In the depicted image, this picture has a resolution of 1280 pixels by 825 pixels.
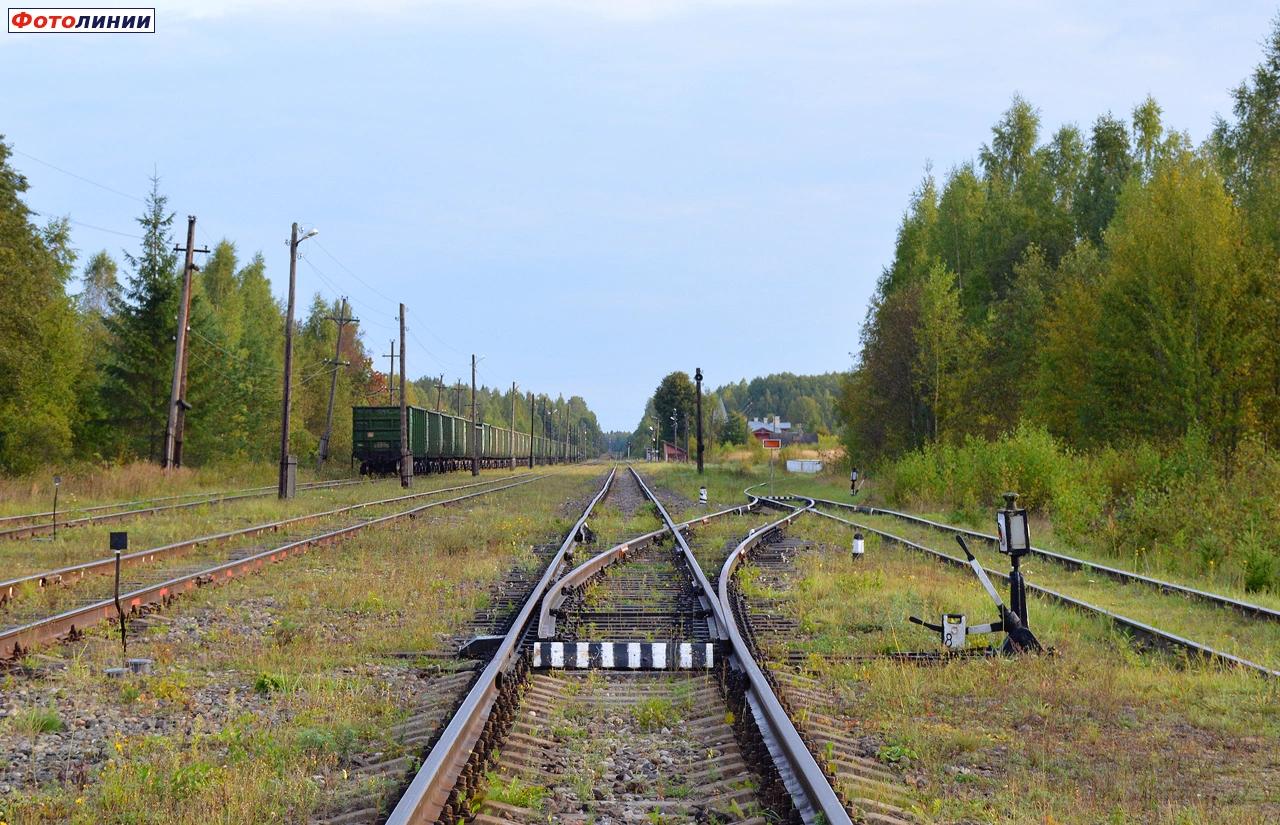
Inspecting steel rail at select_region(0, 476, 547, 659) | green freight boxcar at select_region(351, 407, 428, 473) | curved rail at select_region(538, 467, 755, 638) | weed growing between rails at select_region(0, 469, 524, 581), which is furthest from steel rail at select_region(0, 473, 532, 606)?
green freight boxcar at select_region(351, 407, 428, 473)

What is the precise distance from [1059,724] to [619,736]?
2.49 metres

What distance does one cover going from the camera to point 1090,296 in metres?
34.7

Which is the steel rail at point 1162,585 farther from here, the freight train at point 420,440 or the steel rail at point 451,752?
the freight train at point 420,440

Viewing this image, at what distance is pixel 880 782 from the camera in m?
4.96

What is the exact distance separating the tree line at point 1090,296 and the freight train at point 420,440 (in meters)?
19.8

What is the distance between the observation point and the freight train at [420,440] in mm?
49062

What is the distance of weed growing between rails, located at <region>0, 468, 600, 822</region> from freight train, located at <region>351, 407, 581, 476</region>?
119 feet

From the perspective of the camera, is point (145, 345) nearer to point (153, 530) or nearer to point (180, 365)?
point (180, 365)

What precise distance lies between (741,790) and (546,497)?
28.2m

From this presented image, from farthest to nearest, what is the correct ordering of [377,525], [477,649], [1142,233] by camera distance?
[1142,233] → [377,525] → [477,649]

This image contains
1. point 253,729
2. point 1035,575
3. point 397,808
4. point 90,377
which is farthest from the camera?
point 90,377

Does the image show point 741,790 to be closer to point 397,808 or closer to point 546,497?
point 397,808

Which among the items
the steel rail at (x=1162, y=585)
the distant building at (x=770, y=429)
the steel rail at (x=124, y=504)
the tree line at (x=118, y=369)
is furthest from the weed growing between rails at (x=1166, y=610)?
the tree line at (x=118, y=369)

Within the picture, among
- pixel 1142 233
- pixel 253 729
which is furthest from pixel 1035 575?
pixel 1142 233
